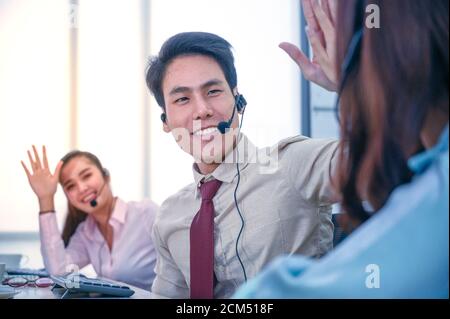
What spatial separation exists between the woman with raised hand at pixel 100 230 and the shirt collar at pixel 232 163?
0.52 m

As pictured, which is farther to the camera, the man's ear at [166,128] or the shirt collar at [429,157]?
the man's ear at [166,128]

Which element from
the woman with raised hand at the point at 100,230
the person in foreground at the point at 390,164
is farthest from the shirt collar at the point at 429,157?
the woman with raised hand at the point at 100,230

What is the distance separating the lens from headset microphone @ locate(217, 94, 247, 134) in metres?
1.32

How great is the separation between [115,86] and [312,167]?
2.14ft

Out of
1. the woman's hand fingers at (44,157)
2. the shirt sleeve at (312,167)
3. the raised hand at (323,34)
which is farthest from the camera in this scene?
the woman's hand fingers at (44,157)

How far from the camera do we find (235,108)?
133 centimetres

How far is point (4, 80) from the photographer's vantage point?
1.48 meters

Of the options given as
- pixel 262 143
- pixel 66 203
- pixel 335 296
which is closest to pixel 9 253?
pixel 66 203

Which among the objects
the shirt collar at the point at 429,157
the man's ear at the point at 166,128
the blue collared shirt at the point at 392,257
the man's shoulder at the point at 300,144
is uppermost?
the man's ear at the point at 166,128

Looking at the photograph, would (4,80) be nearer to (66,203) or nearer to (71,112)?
(71,112)

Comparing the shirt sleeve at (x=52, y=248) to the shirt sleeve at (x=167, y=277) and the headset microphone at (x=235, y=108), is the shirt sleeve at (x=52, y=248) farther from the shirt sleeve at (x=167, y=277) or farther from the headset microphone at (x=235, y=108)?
the headset microphone at (x=235, y=108)

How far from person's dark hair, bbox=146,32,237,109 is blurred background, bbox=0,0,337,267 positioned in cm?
2

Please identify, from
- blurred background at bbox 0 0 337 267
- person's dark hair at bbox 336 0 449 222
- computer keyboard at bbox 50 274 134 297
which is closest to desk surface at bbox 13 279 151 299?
computer keyboard at bbox 50 274 134 297

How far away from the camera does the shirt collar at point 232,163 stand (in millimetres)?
1322
